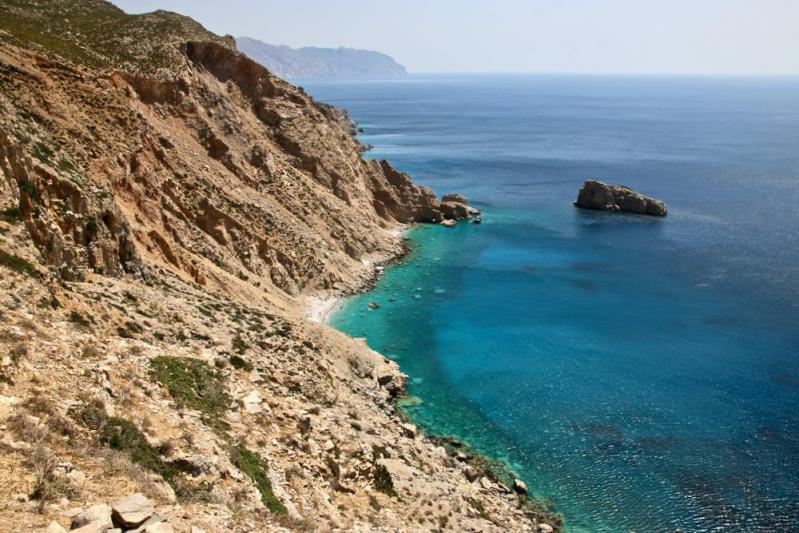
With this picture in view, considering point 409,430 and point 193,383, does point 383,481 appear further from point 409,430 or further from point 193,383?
point 409,430

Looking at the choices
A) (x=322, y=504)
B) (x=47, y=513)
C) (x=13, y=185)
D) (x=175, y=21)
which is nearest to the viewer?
(x=47, y=513)

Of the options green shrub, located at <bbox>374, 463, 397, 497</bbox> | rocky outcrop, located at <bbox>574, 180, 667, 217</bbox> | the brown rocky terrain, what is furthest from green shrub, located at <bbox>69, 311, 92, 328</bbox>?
rocky outcrop, located at <bbox>574, 180, 667, 217</bbox>

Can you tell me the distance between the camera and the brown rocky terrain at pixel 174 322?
1705cm

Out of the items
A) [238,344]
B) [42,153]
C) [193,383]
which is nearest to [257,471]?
[193,383]

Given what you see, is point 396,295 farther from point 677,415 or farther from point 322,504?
point 322,504

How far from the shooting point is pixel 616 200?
98.9m

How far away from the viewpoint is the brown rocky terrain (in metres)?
17.0

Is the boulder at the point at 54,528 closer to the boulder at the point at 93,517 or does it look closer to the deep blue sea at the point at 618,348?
the boulder at the point at 93,517

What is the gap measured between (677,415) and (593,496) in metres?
11.1

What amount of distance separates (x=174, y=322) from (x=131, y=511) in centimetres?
1877

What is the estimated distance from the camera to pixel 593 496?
32.2 meters

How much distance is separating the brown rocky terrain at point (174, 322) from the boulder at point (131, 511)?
25cm

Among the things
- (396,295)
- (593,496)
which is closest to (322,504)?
(593,496)

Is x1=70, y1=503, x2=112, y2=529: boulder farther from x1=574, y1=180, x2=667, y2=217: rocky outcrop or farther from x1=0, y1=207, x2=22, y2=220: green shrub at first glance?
x1=574, y1=180, x2=667, y2=217: rocky outcrop
